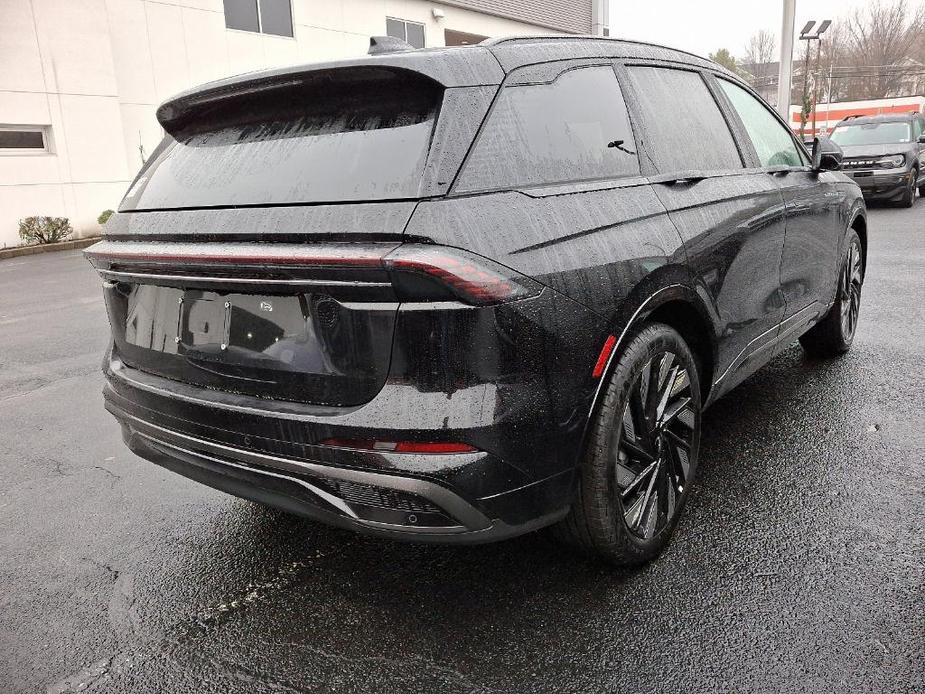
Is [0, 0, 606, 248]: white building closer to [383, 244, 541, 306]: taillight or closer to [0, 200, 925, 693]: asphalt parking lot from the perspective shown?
[0, 200, 925, 693]: asphalt parking lot

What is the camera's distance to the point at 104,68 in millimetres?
16312

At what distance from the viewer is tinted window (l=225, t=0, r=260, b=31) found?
18250mm

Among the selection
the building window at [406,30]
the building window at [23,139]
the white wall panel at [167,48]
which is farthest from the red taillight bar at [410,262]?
the building window at [406,30]

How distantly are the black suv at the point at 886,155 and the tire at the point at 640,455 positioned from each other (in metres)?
13.8

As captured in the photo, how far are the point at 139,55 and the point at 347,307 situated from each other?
58.5 feet

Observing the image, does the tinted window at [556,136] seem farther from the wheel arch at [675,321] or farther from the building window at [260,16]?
the building window at [260,16]

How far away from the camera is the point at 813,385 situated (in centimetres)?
449

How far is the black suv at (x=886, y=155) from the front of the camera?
14398 mm

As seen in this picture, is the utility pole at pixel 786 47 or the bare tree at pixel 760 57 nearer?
the utility pole at pixel 786 47

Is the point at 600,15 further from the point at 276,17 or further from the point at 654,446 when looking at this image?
the point at 654,446

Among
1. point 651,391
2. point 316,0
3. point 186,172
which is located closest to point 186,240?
point 186,172

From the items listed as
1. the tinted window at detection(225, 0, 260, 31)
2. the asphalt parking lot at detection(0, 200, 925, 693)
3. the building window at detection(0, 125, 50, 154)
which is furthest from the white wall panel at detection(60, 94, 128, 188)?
the asphalt parking lot at detection(0, 200, 925, 693)

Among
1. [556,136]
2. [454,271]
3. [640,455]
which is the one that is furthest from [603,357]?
[556,136]

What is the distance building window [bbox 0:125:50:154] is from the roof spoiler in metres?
16.1
